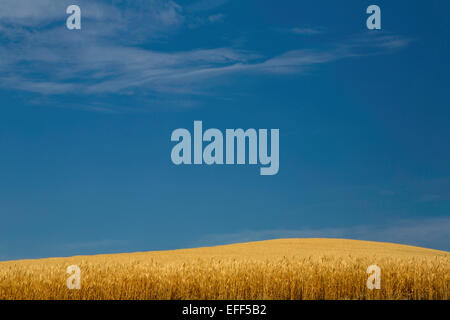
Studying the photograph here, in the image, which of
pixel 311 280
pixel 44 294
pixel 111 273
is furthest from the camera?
pixel 111 273

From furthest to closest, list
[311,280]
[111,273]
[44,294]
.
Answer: [111,273], [311,280], [44,294]

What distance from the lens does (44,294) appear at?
11.5 metres

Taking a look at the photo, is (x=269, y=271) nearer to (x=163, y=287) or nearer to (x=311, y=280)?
(x=311, y=280)
